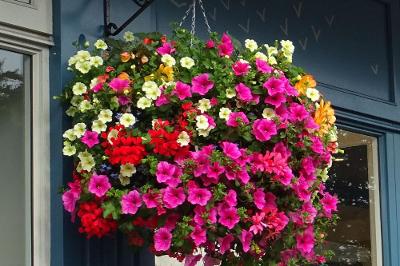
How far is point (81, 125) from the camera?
106 inches

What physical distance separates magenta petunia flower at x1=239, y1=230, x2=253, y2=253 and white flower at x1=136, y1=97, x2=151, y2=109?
487 millimetres

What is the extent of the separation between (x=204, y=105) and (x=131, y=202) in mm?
381

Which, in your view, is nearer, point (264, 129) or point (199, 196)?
point (199, 196)

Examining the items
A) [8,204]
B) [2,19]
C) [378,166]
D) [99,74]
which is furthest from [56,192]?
[378,166]

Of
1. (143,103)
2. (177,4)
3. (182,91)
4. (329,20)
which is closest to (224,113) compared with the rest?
(182,91)

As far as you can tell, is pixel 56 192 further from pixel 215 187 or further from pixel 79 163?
pixel 215 187

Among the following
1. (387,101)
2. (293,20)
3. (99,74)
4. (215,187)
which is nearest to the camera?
(215,187)

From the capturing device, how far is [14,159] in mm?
2910

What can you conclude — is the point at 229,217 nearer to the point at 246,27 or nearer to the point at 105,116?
the point at 105,116

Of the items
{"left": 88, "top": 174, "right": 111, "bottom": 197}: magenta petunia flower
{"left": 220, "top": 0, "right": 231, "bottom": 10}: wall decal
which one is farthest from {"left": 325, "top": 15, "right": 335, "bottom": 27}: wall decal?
{"left": 88, "top": 174, "right": 111, "bottom": 197}: magenta petunia flower

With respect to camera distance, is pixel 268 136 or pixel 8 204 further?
pixel 8 204

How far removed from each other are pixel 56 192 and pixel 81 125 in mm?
303

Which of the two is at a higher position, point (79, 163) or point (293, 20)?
point (293, 20)

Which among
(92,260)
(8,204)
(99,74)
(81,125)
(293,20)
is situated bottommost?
(92,260)
